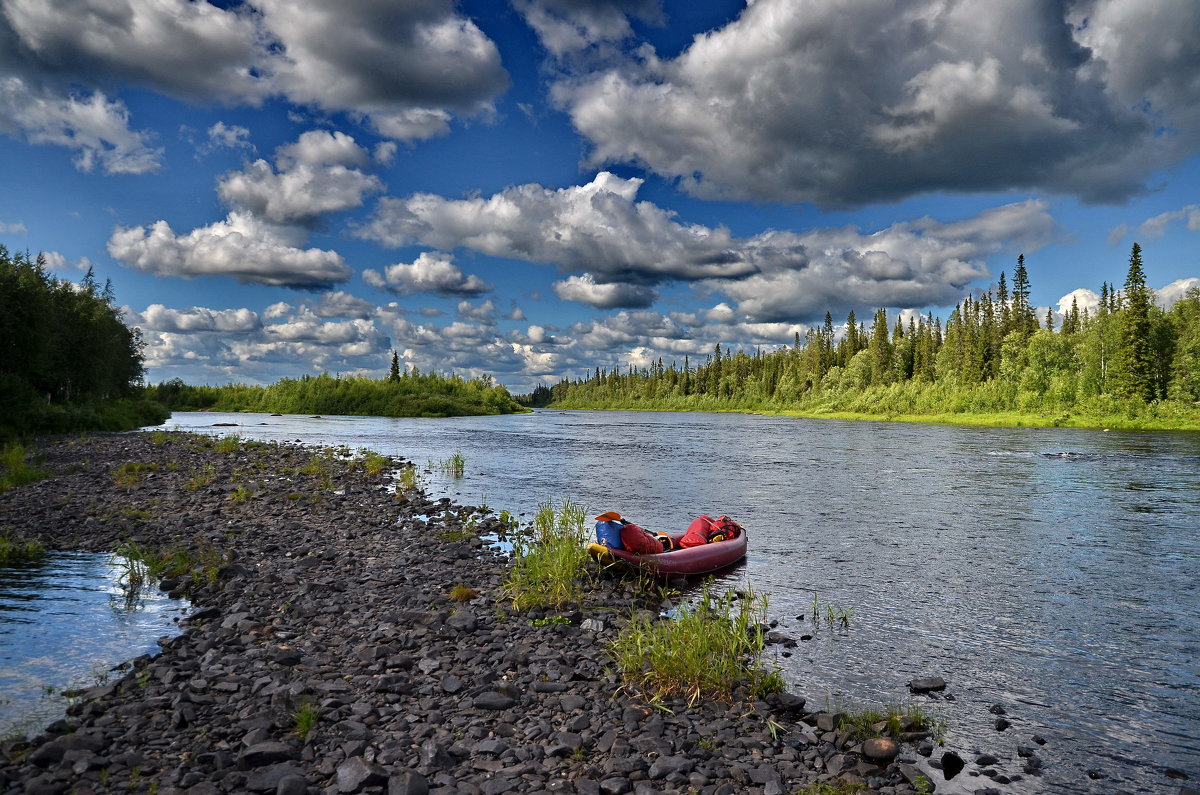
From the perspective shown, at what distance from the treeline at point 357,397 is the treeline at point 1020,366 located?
A: 7752 cm

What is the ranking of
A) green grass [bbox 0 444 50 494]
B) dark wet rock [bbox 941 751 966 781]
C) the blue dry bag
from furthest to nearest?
green grass [bbox 0 444 50 494] < the blue dry bag < dark wet rock [bbox 941 751 966 781]

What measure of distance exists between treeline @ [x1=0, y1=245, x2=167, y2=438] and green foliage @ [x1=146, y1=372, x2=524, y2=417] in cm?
5928

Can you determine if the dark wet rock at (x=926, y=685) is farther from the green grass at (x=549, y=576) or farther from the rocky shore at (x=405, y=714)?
the green grass at (x=549, y=576)

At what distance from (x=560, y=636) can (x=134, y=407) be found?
285 ft

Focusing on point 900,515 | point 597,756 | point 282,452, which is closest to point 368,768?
point 597,756

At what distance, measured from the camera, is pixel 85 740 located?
7.14m

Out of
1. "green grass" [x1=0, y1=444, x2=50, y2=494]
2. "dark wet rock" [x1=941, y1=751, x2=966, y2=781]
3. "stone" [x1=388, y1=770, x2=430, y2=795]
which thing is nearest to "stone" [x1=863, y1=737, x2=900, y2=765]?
"dark wet rock" [x1=941, y1=751, x2=966, y2=781]

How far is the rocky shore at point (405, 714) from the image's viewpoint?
685cm

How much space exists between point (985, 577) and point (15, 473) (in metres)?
35.2

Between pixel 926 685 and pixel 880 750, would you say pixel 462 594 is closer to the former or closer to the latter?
pixel 880 750

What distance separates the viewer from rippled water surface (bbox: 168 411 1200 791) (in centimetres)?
943

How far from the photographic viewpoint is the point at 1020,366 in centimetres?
9838

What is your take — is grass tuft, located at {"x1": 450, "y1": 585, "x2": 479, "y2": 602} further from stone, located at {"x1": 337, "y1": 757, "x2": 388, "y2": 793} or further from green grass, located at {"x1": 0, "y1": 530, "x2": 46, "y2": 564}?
green grass, located at {"x1": 0, "y1": 530, "x2": 46, "y2": 564}

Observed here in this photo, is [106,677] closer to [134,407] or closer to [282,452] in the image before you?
[282,452]
